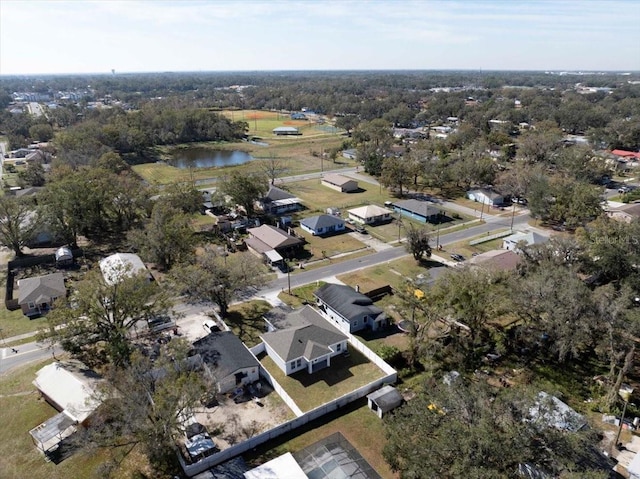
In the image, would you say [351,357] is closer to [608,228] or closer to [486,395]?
[486,395]

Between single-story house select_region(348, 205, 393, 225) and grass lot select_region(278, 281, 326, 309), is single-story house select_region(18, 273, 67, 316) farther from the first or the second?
single-story house select_region(348, 205, 393, 225)

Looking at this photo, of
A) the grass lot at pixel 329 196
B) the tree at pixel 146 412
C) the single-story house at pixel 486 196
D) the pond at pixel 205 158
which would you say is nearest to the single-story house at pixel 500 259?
the single-story house at pixel 486 196

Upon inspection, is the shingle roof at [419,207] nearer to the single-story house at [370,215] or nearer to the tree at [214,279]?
the single-story house at [370,215]

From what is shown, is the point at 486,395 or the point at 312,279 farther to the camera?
the point at 312,279

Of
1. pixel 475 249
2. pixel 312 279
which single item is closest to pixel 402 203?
pixel 475 249

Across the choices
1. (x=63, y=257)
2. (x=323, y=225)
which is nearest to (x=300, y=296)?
(x=323, y=225)

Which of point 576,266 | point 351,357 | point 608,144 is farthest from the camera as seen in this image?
point 608,144
